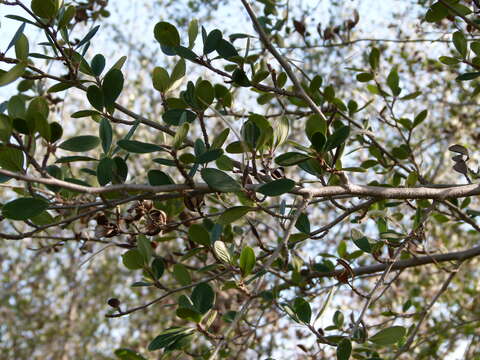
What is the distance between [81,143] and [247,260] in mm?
413

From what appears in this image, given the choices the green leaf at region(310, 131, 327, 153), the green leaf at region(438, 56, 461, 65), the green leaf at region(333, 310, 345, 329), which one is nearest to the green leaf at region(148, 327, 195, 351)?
the green leaf at region(310, 131, 327, 153)

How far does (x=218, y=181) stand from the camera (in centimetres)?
97

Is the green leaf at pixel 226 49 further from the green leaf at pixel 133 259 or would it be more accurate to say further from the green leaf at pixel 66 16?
the green leaf at pixel 133 259

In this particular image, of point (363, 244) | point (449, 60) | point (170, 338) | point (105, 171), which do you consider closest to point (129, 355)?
point (170, 338)

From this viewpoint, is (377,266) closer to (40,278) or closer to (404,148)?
(404,148)

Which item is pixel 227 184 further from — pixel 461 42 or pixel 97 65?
pixel 461 42

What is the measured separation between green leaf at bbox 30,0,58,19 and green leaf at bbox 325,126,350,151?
2.15 feet

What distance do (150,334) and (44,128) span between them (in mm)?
5170

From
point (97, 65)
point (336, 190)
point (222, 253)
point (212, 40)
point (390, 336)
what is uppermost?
point (212, 40)

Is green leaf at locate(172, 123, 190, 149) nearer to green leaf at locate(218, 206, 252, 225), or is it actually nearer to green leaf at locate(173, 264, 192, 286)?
green leaf at locate(218, 206, 252, 225)

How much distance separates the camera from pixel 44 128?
1.01 m

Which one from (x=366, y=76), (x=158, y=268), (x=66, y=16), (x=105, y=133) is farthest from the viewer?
(x=366, y=76)

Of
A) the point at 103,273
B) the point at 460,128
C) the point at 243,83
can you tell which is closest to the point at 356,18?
the point at 243,83

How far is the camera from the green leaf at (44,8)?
3.80 feet
